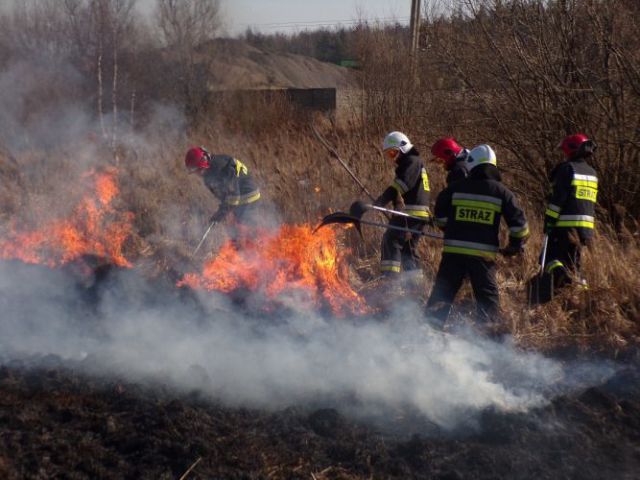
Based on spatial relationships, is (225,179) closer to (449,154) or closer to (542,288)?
(449,154)

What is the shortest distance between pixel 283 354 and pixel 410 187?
2.51 m

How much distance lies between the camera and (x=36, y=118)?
10195 mm

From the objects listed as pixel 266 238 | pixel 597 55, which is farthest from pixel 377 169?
pixel 597 55

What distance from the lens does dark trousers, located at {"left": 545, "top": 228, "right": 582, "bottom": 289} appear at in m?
5.88

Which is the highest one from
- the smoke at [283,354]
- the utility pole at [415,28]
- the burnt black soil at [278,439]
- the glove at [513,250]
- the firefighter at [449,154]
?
the utility pole at [415,28]

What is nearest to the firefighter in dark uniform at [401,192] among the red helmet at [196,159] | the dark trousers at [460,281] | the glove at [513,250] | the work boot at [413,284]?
the work boot at [413,284]

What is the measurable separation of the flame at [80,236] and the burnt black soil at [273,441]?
361cm

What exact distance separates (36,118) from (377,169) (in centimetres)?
572

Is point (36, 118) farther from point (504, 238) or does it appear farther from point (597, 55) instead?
point (597, 55)

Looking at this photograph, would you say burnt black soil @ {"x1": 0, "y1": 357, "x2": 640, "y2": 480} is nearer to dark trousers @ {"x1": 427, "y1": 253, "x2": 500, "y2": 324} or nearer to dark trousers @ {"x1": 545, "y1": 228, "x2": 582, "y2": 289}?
dark trousers @ {"x1": 427, "y1": 253, "x2": 500, "y2": 324}

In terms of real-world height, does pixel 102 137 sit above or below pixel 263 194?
above

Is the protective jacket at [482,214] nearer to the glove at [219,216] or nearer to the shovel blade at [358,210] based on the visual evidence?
the shovel blade at [358,210]

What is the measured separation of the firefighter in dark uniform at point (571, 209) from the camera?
5.82 meters

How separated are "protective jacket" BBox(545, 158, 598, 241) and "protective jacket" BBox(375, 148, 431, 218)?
1414 mm
